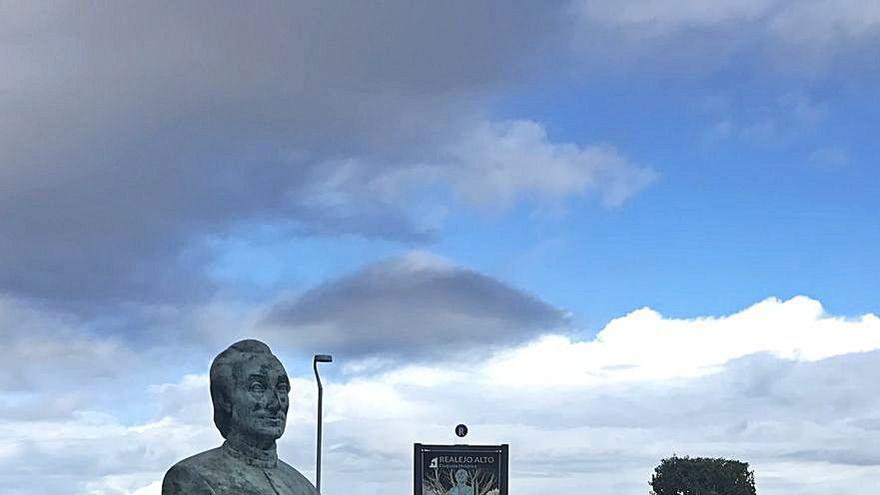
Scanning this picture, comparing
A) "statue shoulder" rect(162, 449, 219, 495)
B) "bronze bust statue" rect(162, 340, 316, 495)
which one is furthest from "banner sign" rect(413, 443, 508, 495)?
"statue shoulder" rect(162, 449, 219, 495)

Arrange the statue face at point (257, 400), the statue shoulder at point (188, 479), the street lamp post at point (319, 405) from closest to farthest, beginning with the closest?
the statue shoulder at point (188, 479) < the statue face at point (257, 400) < the street lamp post at point (319, 405)

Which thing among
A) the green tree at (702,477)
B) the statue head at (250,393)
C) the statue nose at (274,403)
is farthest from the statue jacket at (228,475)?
the green tree at (702,477)

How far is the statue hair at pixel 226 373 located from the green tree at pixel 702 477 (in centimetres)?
7155

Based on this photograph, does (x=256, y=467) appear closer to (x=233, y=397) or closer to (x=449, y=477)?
(x=233, y=397)

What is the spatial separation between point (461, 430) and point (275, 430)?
4280 cm

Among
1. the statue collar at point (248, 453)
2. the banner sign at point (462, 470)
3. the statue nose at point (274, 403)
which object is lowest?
the statue collar at point (248, 453)

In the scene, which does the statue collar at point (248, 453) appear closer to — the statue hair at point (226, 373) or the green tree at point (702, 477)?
the statue hair at point (226, 373)

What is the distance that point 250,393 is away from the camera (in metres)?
→ 12.3

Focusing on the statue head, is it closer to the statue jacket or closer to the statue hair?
the statue hair

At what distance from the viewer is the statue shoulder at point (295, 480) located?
12.7 metres

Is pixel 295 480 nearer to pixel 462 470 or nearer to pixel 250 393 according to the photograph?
pixel 250 393

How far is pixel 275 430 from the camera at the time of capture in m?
12.3

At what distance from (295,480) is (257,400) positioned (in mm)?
1024

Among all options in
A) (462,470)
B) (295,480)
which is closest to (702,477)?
(462,470)
